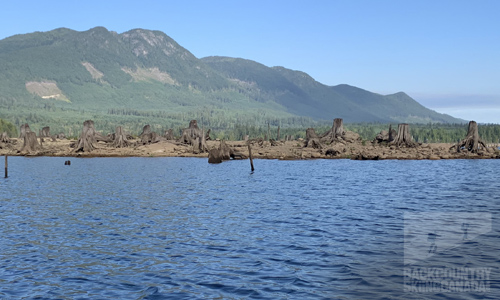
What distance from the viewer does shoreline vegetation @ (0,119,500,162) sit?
92.2 metres

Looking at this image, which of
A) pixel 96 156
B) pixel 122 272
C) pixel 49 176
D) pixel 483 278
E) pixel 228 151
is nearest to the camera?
pixel 483 278

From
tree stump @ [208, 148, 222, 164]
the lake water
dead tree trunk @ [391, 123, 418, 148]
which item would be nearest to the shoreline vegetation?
dead tree trunk @ [391, 123, 418, 148]

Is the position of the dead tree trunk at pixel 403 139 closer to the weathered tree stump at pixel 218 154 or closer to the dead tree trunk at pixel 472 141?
the dead tree trunk at pixel 472 141

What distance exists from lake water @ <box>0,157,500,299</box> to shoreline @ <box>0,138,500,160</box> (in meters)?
44.1

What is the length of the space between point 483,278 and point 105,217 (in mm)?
21689

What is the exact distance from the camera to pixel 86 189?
50281 mm

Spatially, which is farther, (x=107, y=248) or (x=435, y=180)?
(x=435, y=180)

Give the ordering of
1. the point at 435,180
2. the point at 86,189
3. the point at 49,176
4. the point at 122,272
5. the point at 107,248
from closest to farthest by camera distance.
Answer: the point at 122,272 → the point at 107,248 → the point at 86,189 → the point at 435,180 → the point at 49,176

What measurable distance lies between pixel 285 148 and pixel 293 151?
258 inches

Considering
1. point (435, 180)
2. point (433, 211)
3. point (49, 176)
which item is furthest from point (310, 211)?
point (49, 176)

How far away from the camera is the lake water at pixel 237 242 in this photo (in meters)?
18.1

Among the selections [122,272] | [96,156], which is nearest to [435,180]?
[122,272]

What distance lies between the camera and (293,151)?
101 m

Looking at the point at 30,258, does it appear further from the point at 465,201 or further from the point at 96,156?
the point at 96,156
